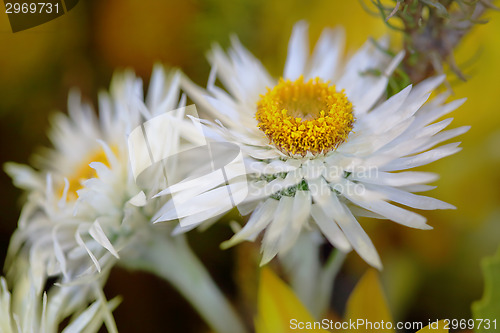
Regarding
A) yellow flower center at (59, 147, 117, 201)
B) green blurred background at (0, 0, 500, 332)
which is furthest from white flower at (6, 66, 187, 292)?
green blurred background at (0, 0, 500, 332)

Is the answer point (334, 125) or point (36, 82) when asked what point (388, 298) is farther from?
point (36, 82)

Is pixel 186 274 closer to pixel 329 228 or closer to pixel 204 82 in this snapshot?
pixel 329 228

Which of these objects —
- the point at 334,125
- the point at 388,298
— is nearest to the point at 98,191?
the point at 334,125

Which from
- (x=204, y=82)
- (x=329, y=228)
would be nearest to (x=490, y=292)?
(x=329, y=228)

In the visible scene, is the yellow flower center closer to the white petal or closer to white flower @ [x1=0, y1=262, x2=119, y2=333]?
white flower @ [x1=0, y1=262, x2=119, y2=333]

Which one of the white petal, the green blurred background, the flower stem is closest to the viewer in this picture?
the white petal

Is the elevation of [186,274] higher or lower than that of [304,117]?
lower
